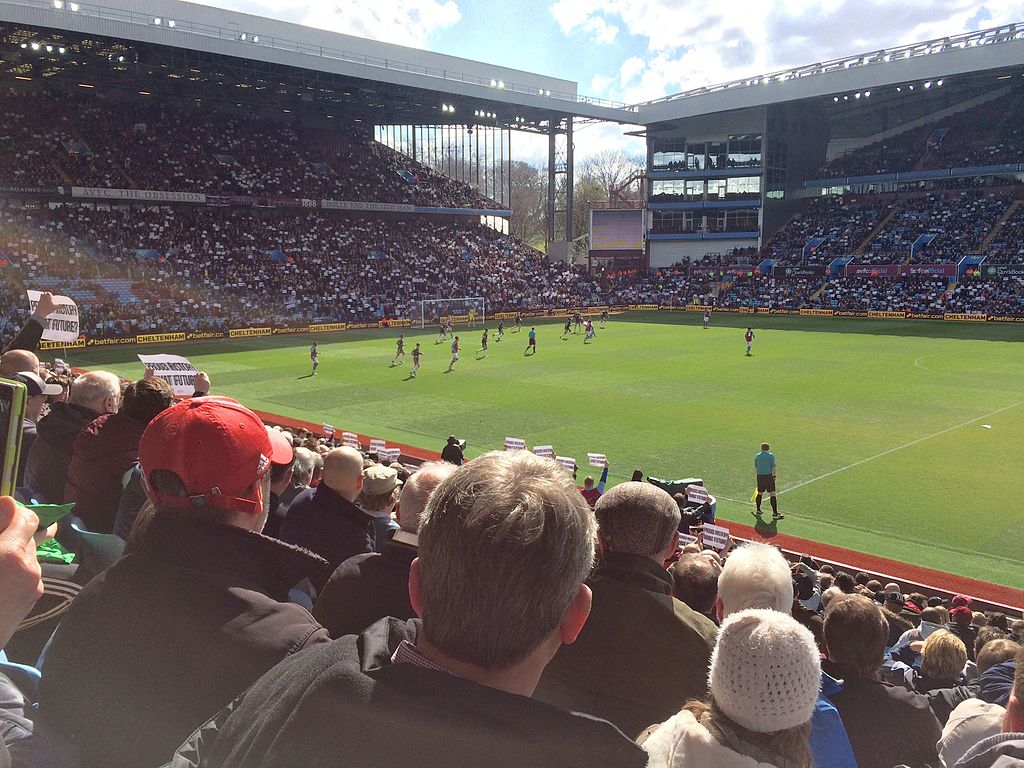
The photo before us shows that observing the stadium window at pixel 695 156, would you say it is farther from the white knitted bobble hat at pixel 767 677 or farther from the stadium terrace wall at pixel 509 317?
the white knitted bobble hat at pixel 767 677

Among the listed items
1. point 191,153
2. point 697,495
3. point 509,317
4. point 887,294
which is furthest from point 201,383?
point 887,294

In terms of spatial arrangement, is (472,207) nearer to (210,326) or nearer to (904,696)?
(210,326)

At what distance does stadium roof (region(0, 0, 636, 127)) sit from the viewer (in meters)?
46.2

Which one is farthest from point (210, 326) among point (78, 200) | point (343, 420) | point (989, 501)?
point (989, 501)

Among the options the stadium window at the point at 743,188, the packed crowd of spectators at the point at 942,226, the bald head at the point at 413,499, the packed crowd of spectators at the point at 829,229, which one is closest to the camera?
the bald head at the point at 413,499

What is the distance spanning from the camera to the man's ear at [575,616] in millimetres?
2170

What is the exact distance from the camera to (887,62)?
66125 mm

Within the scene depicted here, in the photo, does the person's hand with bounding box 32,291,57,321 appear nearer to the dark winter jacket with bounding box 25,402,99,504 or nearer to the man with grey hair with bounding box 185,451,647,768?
the dark winter jacket with bounding box 25,402,99,504

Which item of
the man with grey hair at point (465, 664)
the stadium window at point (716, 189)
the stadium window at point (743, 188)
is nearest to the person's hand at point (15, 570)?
the man with grey hair at point (465, 664)

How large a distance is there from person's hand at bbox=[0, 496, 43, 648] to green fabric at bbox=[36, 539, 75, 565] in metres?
1.94

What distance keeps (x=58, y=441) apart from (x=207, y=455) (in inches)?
137

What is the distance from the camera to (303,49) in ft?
197

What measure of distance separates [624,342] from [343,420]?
2314 centimetres

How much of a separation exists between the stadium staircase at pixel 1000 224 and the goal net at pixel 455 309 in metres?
41.4
